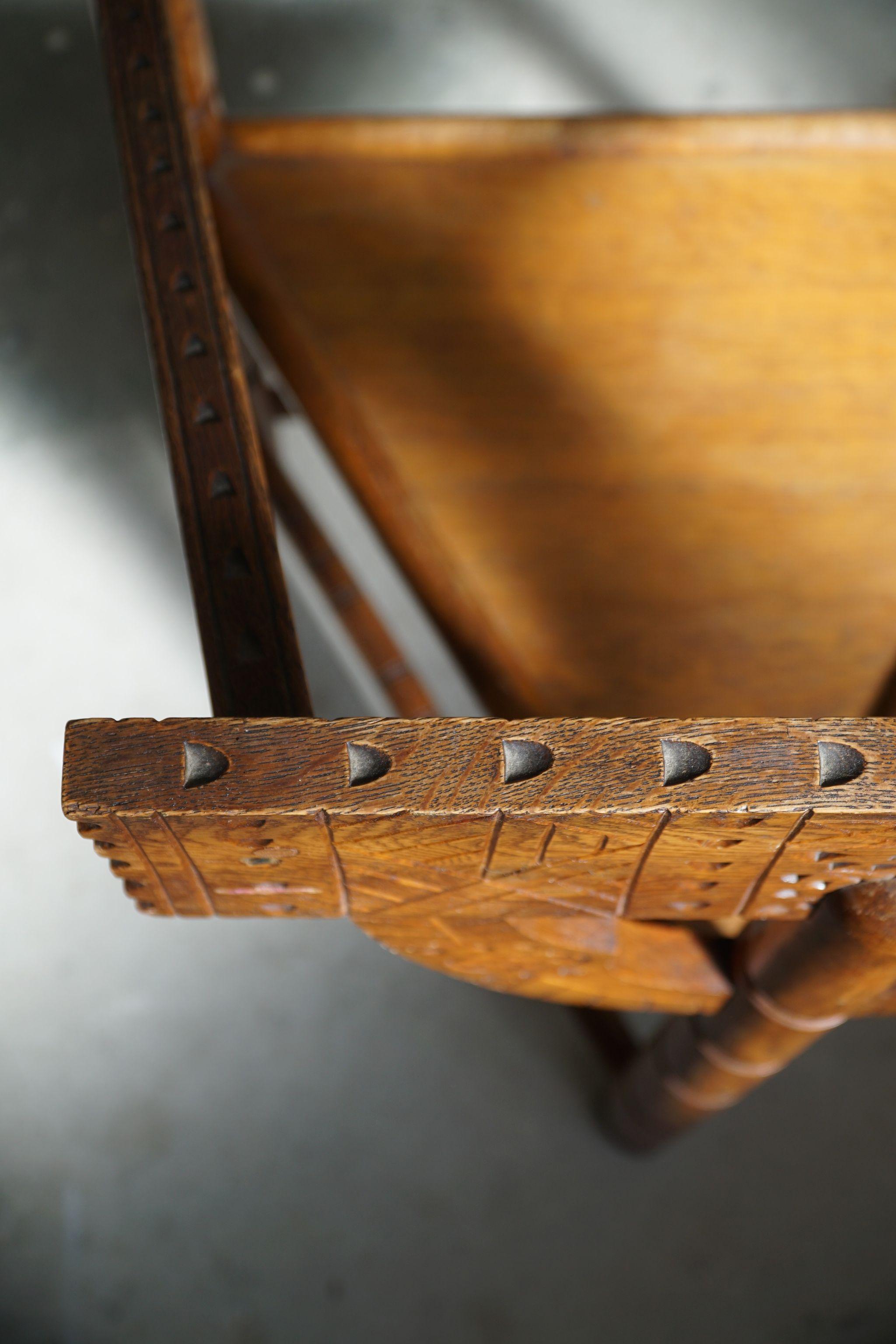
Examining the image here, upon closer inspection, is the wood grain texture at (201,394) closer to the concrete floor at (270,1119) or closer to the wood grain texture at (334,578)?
the wood grain texture at (334,578)

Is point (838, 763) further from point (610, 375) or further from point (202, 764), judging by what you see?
point (610, 375)

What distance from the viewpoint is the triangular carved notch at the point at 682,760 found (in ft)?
1.57

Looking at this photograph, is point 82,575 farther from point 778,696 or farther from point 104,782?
point 104,782

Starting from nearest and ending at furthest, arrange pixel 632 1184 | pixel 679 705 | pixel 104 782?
pixel 104 782
pixel 679 705
pixel 632 1184

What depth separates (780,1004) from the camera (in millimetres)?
793

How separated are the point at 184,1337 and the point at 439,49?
2.33m

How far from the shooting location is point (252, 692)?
0.62 metres

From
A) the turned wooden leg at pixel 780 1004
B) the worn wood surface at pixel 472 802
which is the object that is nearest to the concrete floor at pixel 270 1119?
the turned wooden leg at pixel 780 1004

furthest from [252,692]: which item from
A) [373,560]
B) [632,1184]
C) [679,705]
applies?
[373,560]

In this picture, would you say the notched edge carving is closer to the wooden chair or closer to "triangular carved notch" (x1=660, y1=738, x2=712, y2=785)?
the wooden chair

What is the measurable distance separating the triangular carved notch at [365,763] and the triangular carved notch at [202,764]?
0.18ft

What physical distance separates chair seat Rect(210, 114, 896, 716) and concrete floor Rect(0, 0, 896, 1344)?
0.59 meters

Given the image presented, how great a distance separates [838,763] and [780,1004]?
14.9 inches

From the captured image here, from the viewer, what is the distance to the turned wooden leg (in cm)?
65
